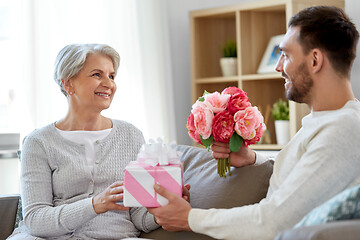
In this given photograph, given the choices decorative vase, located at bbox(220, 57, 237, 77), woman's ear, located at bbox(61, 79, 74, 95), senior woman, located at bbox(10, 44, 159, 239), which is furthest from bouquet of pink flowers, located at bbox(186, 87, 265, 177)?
decorative vase, located at bbox(220, 57, 237, 77)

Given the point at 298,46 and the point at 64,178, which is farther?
the point at 64,178

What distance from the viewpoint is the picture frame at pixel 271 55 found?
368 centimetres

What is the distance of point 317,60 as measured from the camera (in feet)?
5.30

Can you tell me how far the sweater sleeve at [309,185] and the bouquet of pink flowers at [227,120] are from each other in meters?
0.28

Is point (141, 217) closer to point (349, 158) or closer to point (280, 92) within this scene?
point (349, 158)

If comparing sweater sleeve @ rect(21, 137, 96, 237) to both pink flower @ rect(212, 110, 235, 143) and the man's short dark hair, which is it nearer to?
pink flower @ rect(212, 110, 235, 143)

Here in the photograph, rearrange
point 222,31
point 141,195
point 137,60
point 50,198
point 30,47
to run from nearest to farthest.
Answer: point 141,195 → point 50,198 → point 30,47 → point 137,60 → point 222,31

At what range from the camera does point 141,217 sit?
2.09 metres

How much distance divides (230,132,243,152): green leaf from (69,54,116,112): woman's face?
662 mm

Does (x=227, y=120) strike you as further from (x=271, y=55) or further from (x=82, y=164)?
(x=271, y=55)

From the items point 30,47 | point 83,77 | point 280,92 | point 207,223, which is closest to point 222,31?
point 280,92

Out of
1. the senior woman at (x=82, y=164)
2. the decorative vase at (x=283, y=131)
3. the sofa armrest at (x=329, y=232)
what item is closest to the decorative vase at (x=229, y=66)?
the decorative vase at (x=283, y=131)

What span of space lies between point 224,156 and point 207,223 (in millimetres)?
340

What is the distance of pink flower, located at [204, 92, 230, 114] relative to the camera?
1.80 meters
